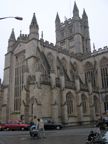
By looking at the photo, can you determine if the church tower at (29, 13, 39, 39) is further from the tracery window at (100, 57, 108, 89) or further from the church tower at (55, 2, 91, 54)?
the church tower at (55, 2, 91, 54)

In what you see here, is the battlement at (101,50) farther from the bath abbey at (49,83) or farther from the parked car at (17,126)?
the parked car at (17,126)

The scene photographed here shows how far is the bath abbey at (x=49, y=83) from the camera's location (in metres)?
32.1

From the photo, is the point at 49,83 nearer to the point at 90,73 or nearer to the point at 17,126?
the point at 17,126

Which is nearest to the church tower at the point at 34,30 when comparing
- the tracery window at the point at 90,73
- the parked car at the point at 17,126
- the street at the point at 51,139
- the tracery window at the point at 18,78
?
the tracery window at the point at 18,78

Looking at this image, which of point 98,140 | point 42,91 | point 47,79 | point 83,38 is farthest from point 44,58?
point 98,140

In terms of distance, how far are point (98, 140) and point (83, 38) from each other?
5351 cm

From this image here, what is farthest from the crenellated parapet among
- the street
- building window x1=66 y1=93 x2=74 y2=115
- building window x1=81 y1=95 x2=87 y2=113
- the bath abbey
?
the street

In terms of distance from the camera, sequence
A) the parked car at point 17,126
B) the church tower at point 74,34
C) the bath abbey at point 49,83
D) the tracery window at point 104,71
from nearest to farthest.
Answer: the parked car at point 17,126 < the bath abbey at point 49,83 < the tracery window at point 104,71 < the church tower at point 74,34

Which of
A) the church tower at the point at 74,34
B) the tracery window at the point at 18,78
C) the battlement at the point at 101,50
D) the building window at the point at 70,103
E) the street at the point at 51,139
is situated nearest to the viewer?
the street at the point at 51,139

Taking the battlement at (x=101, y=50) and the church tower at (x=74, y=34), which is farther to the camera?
the church tower at (x=74, y=34)

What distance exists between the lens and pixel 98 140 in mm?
6758

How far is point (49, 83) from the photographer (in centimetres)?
3344

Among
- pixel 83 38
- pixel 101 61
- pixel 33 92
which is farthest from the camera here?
pixel 83 38

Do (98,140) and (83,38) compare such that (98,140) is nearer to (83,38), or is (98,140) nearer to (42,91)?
(42,91)
